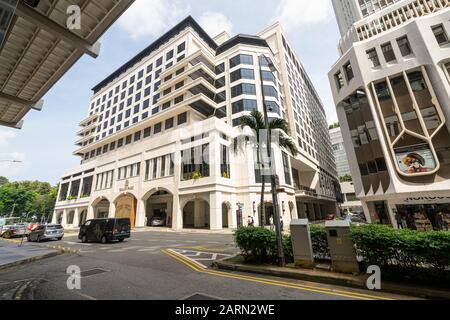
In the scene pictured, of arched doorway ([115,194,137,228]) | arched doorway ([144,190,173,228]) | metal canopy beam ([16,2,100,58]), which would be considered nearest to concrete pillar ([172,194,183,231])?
arched doorway ([144,190,173,228])

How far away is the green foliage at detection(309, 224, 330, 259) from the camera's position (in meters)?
7.26

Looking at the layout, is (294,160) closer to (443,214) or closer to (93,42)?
(443,214)

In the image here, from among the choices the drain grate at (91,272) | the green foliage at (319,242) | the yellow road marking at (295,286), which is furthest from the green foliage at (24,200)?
the green foliage at (319,242)

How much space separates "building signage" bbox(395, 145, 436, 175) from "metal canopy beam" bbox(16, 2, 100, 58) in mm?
27192

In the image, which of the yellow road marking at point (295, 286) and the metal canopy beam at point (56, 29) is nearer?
the yellow road marking at point (295, 286)

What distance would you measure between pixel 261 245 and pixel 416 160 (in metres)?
22.1

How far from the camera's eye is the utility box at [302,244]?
7.06m

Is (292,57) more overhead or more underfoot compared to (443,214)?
more overhead

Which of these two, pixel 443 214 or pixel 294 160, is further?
pixel 294 160

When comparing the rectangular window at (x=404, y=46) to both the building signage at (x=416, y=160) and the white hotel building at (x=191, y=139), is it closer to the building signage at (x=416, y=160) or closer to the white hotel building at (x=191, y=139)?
the building signage at (x=416, y=160)
